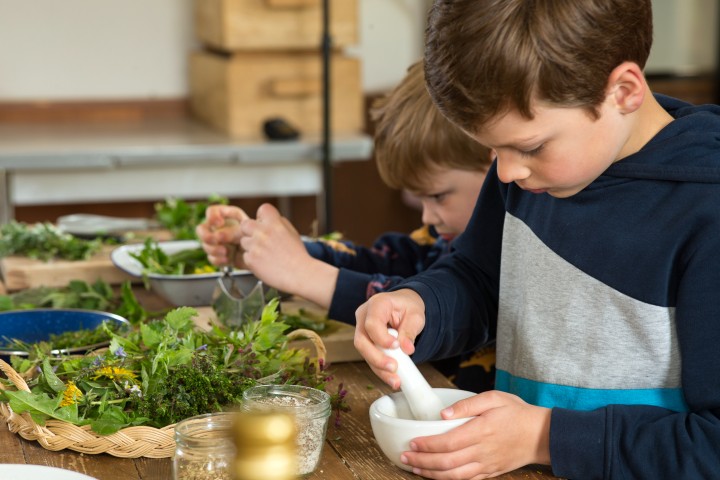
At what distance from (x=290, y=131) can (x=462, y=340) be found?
74.4 inches

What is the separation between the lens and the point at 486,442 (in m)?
0.95

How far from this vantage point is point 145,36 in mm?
3719

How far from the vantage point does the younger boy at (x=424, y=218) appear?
1467mm

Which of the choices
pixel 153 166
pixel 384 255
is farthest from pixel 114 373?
pixel 153 166

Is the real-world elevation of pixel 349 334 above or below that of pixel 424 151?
below

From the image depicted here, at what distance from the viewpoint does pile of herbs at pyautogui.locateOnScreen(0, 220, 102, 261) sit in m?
1.88

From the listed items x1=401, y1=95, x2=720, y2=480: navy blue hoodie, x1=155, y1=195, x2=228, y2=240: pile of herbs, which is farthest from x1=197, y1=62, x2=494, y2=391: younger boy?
x1=155, y1=195, x2=228, y2=240: pile of herbs

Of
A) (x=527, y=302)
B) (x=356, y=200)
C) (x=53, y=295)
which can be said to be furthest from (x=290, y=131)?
(x=527, y=302)

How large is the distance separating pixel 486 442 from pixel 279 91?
7.82 ft

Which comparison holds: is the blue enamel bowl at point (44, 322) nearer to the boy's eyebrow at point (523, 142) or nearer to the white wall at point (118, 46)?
the boy's eyebrow at point (523, 142)

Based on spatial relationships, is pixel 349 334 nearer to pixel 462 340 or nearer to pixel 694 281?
pixel 462 340

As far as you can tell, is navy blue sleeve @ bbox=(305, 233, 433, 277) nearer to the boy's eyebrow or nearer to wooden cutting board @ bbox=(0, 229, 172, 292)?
wooden cutting board @ bbox=(0, 229, 172, 292)

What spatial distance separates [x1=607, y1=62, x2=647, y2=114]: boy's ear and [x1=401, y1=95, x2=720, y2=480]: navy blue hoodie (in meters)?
0.08

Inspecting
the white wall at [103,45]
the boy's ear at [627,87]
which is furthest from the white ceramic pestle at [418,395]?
the white wall at [103,45]
